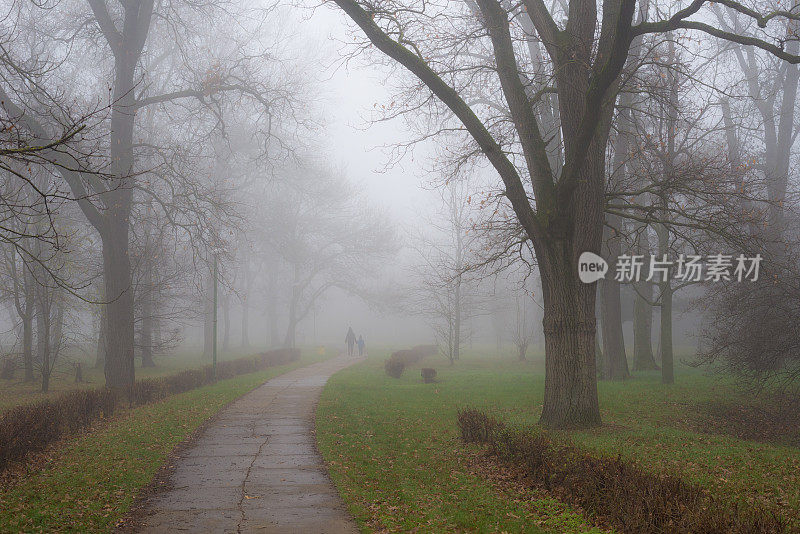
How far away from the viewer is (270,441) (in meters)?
9.29

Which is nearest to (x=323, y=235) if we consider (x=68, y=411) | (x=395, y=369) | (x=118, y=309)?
(x=395, y=369)

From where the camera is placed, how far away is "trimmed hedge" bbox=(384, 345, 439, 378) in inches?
871

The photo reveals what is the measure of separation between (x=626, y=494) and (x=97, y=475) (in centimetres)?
627

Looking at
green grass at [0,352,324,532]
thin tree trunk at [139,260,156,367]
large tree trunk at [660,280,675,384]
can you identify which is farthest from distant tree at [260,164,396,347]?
green grass at [0,352,324,532]

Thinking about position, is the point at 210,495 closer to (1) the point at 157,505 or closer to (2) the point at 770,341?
(1) the point at 157,505

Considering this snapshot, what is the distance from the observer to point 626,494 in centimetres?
539

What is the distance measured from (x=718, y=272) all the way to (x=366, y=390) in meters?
9.87

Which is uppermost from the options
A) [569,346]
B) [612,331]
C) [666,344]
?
[569,346]

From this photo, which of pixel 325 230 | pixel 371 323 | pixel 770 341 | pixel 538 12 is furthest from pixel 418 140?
pixel 371 323

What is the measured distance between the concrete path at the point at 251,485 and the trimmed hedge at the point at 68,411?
214cm

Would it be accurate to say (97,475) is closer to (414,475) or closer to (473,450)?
(414,475)

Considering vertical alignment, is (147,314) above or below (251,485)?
above

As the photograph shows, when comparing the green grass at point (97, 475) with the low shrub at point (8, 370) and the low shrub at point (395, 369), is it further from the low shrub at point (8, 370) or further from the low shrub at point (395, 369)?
the low shrub at point (8, 370)

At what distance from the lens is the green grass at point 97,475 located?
5438 millimetres
